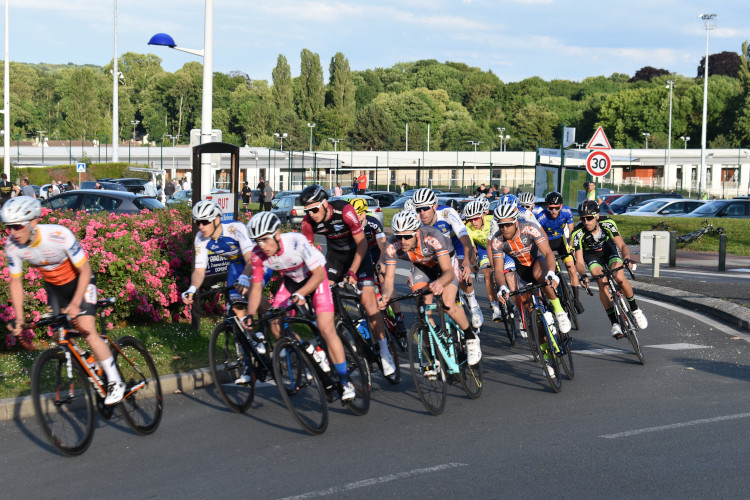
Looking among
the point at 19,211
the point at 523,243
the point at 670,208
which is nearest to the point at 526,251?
the point at 523,243

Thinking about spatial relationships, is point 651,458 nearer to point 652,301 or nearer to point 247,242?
point 247,242

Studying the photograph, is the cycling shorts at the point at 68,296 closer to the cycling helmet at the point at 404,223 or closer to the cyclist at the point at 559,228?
the cycling helmet at the point at 404,223

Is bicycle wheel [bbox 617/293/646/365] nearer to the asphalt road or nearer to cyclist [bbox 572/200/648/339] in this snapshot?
cyclist [bbox 572/200/648/339]

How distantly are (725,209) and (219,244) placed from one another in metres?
27.5

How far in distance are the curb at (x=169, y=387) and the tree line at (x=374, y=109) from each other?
93838mm

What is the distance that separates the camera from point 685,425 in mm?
7344

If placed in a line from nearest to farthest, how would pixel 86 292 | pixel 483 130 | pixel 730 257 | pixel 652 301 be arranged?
pixel 86 292 → pixel 652 301 → pixel 730 257 → pixel 483 130

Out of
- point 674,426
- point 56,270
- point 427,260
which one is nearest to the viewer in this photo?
point 56,270

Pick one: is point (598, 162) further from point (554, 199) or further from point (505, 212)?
point (505, 212)

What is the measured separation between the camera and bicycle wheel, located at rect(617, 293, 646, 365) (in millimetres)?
10531

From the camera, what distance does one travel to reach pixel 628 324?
10.7 metres

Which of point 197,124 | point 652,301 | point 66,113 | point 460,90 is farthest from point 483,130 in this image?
point 652,301

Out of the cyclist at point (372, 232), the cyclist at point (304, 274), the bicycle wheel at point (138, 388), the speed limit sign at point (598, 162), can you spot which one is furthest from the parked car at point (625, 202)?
the bicycle wheel at point (138, 388)

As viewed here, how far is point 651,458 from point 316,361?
2635 mm
